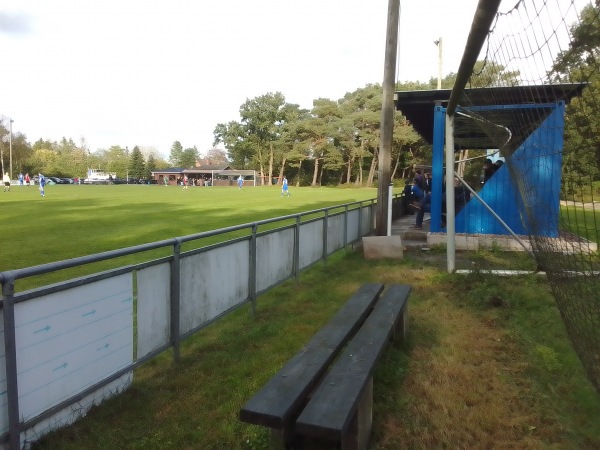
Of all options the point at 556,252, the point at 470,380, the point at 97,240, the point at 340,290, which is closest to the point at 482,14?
the point at 556,252

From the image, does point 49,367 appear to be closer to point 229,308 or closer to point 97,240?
point 229,308

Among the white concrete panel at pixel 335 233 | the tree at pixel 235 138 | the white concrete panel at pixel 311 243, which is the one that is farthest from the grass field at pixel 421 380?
the tree at pixel 235 138

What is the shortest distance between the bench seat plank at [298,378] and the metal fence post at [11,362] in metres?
1.17

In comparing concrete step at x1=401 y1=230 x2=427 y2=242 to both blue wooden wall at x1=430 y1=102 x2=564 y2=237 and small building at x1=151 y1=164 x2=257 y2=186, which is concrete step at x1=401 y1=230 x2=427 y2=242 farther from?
small building at x1=151 y1=164 x2=257 y2=186

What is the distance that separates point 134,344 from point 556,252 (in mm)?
3559

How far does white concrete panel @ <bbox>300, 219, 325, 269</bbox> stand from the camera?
7.11 meters

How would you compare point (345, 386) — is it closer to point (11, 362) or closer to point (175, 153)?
point (11, 362)

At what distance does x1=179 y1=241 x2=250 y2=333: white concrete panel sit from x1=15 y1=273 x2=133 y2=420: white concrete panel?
72cm

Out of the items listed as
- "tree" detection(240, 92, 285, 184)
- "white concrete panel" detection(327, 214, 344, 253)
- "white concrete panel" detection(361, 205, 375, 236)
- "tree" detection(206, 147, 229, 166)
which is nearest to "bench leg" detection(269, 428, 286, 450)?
"white concrete panel" detection(327, 214, 344, 253)

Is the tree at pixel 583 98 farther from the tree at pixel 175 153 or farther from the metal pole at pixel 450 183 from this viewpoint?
the tree at pixel 175 153

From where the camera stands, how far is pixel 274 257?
5984 mm

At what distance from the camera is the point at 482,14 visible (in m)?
2.85

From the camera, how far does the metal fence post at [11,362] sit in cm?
236

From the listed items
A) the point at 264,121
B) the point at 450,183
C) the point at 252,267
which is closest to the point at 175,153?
the point at 264,121
